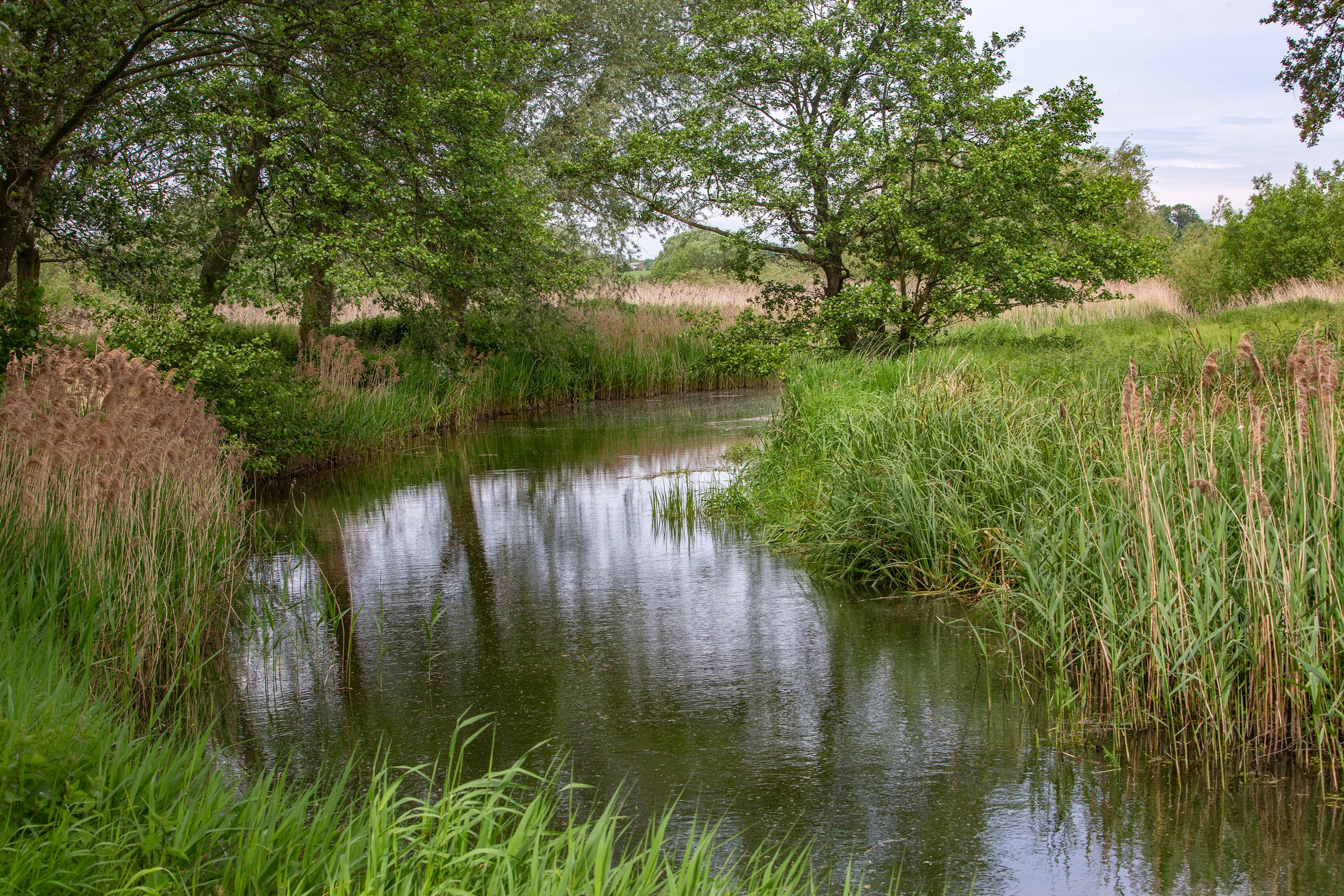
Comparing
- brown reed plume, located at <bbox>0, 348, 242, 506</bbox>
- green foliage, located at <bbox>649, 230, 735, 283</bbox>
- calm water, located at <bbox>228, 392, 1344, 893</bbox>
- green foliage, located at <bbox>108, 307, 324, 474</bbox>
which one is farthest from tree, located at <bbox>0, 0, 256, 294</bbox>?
green foliage, located at <bbox>649, 230, 735, 283</bbox>

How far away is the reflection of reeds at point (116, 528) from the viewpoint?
5.02 meters

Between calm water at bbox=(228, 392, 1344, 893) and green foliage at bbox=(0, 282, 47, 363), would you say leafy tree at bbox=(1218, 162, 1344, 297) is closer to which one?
calm water at bbox=(228, 392, 1344, 893)

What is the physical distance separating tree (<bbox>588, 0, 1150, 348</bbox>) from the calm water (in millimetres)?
7141

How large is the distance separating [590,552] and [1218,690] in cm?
516

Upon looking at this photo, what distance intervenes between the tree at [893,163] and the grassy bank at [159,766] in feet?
32.4

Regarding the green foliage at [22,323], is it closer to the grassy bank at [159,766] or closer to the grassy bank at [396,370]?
the grassy bank at [396,370]

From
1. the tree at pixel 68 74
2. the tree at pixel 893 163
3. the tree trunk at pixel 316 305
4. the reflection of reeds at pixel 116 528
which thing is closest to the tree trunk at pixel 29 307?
the tree at pixel 68 74

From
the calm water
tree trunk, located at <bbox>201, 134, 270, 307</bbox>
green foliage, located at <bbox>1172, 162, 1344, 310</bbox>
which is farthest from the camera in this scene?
green foliage, located at <bbox>1172, 162, 1344, 310</bbox>

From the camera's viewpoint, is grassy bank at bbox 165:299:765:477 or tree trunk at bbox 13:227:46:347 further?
grassy bank at bbox 165:299:765:477

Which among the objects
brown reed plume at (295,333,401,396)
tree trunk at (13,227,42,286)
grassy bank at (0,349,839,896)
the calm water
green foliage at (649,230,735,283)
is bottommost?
the calm water

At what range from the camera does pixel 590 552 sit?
8461 millimetres

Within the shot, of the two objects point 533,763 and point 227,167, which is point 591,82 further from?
point 533,763

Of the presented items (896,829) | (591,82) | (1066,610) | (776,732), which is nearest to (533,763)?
(776,732)

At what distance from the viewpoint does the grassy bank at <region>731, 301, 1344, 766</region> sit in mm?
4094
